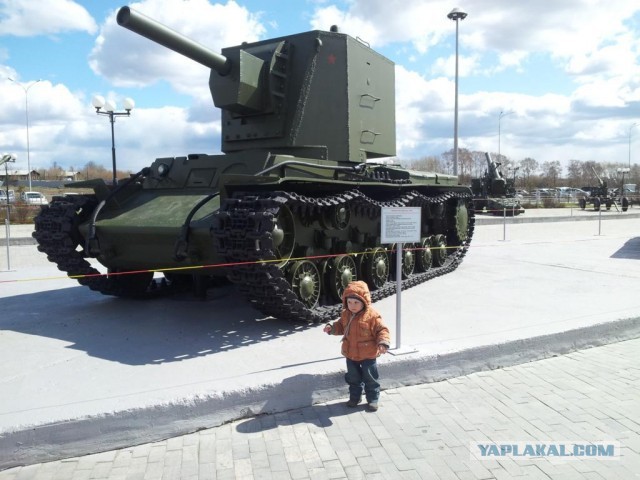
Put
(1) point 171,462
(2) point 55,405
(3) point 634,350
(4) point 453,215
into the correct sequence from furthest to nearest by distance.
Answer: (4) point 453,215
(3) point 634,350
(2) point 55,405
(1) point 171,462

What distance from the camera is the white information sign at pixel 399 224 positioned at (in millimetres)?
5508

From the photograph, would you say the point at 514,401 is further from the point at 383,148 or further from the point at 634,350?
the point at 383,148

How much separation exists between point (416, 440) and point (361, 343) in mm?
825

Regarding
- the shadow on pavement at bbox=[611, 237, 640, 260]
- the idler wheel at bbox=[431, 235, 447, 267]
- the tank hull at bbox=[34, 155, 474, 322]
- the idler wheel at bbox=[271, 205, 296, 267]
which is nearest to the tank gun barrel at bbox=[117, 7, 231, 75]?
the tank hull at bbox=[34, 155, 474, 322]

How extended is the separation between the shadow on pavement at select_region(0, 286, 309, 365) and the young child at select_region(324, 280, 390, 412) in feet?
5.52

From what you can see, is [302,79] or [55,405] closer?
[55,405]

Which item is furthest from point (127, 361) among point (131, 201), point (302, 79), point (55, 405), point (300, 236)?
point (302, 79)

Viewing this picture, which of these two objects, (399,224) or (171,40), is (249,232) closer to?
(399,224)

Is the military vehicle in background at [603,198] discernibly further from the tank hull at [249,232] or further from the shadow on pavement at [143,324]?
the shadow on pavement at [143,324]

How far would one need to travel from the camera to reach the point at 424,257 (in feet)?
31.1

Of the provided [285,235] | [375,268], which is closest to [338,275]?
[375,268]

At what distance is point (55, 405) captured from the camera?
13.3ft

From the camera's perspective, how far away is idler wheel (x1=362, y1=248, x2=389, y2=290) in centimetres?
783

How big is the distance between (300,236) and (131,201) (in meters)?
2.66
